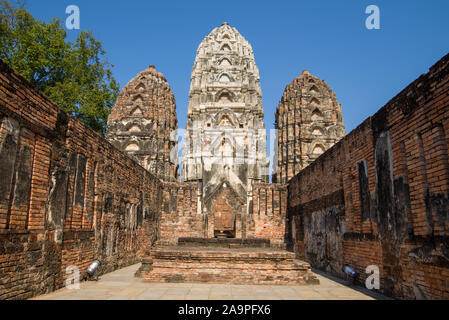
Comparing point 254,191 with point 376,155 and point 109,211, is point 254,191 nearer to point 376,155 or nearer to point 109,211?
point 109,211

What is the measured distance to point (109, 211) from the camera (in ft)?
37.1

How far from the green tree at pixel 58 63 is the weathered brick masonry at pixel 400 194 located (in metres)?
17.0

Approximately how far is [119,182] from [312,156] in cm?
2174

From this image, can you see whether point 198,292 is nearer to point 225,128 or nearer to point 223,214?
point 223,214

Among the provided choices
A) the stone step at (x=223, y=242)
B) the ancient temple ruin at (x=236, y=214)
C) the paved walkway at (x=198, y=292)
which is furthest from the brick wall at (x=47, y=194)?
the stone step at (x=223, y=242)

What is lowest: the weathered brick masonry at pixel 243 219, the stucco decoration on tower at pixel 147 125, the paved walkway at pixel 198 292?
the paved walkway at pixel 198 292

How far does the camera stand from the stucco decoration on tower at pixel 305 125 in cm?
3111

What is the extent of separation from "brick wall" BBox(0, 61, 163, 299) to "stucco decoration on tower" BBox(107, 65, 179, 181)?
17864mm

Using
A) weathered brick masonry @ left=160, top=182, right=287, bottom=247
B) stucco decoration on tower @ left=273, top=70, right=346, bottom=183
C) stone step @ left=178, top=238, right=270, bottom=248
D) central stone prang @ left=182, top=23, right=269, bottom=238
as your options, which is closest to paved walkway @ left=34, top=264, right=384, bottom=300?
stone step @ left=178, top=238, right=270, bottom=248

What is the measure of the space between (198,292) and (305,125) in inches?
1000

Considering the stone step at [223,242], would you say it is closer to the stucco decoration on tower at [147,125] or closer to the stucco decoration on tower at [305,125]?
the stucco decoration on tower at [147,125]

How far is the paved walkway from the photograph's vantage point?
23.4ft

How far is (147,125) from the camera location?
30203mm
